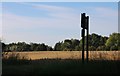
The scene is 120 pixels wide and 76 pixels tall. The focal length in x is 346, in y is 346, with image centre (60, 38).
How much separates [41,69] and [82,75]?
59.0 inches

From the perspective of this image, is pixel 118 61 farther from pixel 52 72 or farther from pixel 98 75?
pixel 52 72

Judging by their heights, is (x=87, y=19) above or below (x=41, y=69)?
above

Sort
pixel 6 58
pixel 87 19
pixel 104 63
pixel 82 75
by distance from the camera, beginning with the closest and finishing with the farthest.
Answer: pixel 82 75
pixel 104 63
pixel 87 19
pixel 6 58

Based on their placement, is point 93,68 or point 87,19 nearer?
point 93,68

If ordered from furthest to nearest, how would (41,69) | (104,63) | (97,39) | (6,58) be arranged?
(97,39), (6,58), (104,63), (41,69)

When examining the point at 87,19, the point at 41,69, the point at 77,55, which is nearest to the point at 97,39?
the point at 77,55

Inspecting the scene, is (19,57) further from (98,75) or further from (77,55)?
(98,75)

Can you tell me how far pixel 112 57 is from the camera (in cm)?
1350

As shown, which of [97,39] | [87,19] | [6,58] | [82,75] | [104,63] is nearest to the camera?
[82,75]

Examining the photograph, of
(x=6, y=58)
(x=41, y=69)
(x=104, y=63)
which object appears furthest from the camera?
(x=6, y=58)

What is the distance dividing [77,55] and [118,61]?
3.55 meters

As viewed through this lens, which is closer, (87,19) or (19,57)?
(87,19)

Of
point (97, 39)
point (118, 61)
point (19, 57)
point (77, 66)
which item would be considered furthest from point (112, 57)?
point (97, 39)

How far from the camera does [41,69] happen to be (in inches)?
448
